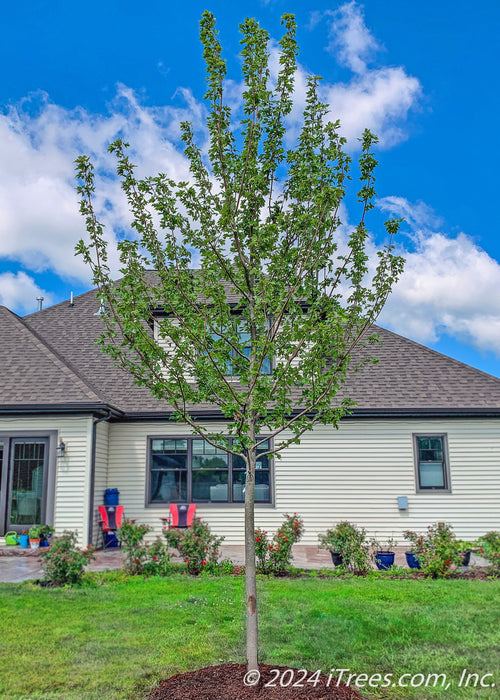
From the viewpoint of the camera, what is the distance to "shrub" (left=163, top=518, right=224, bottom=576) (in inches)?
340

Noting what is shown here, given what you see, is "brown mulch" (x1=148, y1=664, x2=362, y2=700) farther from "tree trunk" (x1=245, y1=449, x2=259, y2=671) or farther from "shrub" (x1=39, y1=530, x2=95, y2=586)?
"shrub" (x1=39, y1=530, x2=95, y2=586)

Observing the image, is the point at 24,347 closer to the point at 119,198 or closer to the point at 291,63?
the point at 119,198

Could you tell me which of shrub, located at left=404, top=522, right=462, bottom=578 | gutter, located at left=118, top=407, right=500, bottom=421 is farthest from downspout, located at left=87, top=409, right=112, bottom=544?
shrub, located at left=404, top=522, right=462, bottom=578

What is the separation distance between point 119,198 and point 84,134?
6846 mm

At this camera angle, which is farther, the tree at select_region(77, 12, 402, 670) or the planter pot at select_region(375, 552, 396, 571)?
the planter pot at select_region(375, 552, 396, 571)

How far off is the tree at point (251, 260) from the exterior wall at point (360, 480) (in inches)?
321

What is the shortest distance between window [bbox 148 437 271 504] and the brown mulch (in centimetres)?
822

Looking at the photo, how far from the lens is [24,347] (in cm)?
1342

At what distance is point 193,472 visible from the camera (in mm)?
12602

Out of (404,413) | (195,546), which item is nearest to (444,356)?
(404,413)

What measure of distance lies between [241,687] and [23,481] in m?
8.94

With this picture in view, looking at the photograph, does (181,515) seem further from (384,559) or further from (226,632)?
(226,632)

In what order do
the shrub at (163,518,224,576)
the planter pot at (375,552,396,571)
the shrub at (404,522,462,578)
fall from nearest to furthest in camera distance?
1. the shrub at (404,522,462,578)
2. the shrub at (163,518,224,576)
3. the planter pot at (375,552,396,571)

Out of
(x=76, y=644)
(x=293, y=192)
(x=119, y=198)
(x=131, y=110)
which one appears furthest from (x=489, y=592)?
(x=131, y=110)
